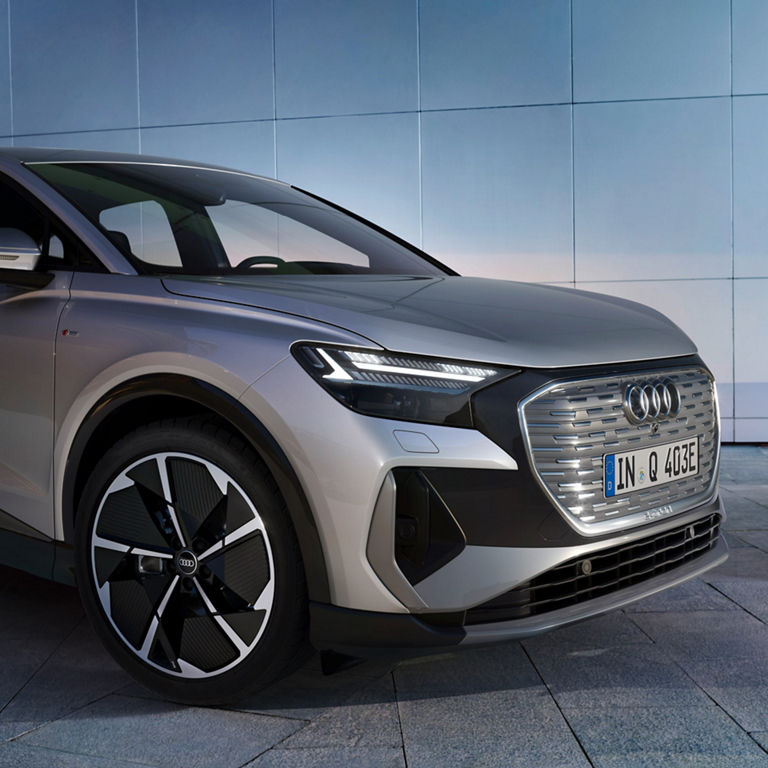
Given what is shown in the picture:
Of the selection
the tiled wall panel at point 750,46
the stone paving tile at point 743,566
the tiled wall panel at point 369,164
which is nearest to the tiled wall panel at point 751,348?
the tiled wall panel at point 750,46

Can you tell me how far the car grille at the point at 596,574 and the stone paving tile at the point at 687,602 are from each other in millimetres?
728

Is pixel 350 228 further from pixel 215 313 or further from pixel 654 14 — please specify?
pixel 654 14

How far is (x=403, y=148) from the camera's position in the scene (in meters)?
8.47

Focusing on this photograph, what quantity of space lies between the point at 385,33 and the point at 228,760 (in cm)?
725

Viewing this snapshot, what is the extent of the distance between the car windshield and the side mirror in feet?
0.69

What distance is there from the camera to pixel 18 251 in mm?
2855

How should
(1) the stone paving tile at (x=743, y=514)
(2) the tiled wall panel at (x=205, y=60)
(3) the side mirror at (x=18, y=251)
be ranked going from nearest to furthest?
(3) the side mirror at (x=18, y=251) → (1) the stone paving tile at (x=743, y=514) → (2) the tiled wall panel at (x=205, y=60)

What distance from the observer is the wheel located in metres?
2.41

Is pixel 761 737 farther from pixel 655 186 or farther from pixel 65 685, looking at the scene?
pixel 655 186

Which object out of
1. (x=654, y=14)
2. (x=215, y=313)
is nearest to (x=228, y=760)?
(x=215, y=313)

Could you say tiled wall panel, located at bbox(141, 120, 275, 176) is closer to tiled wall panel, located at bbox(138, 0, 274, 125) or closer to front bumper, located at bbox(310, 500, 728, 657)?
tiled wall panel, located at bbox(138, 0, 274, 125)

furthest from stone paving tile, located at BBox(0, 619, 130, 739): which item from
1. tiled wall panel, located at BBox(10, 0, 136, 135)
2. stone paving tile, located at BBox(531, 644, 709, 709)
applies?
tiled wall panel, located at BBox(10, 0, 136, 135)

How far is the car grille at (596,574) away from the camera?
2336 millimetres

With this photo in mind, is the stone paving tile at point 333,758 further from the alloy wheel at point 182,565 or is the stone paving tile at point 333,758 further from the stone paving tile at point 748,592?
the stone paving tile at point 748,592
